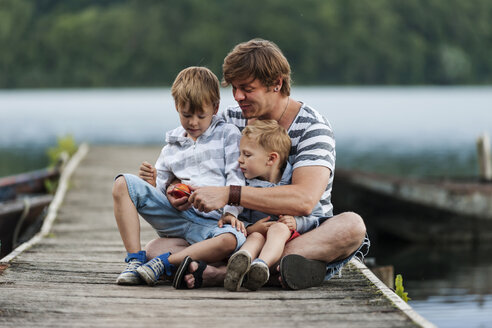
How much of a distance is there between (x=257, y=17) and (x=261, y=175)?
80.6 m

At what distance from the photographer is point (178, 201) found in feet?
14.0

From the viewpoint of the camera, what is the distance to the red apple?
13.9ft

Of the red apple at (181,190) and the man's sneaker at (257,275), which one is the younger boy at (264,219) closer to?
the man's sneaker at (257,275)

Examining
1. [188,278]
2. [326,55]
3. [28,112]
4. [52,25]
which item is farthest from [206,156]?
[52,25]

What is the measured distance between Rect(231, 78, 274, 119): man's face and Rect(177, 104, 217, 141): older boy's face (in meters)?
0.18

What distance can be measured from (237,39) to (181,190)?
7826 cm

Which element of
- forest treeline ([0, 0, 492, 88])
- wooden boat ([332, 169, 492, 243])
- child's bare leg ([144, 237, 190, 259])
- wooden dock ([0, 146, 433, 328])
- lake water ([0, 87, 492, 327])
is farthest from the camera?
forest treeline ([0, 0, 492, 88])

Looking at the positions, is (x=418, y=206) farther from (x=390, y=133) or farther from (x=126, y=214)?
(x=390, y=133)

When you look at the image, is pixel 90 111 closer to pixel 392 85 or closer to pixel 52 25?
pixel 52 25

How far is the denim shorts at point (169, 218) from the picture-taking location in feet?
14.0

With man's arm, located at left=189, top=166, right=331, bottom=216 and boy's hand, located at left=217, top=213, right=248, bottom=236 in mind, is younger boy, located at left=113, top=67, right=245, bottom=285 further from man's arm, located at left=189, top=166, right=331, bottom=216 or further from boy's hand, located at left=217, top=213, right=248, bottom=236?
man's arm, located at left=189, top=166, right=331, bottom=216

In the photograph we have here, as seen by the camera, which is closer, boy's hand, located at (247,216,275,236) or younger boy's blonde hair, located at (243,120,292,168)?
younger boy's blonde hair, located at (243,120,292,168)

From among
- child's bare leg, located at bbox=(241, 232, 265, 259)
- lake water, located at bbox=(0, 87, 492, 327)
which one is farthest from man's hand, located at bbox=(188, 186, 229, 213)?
lake water, located at bbox=(0, 87, 492, 327)

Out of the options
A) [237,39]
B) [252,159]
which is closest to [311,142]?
[252,159]
